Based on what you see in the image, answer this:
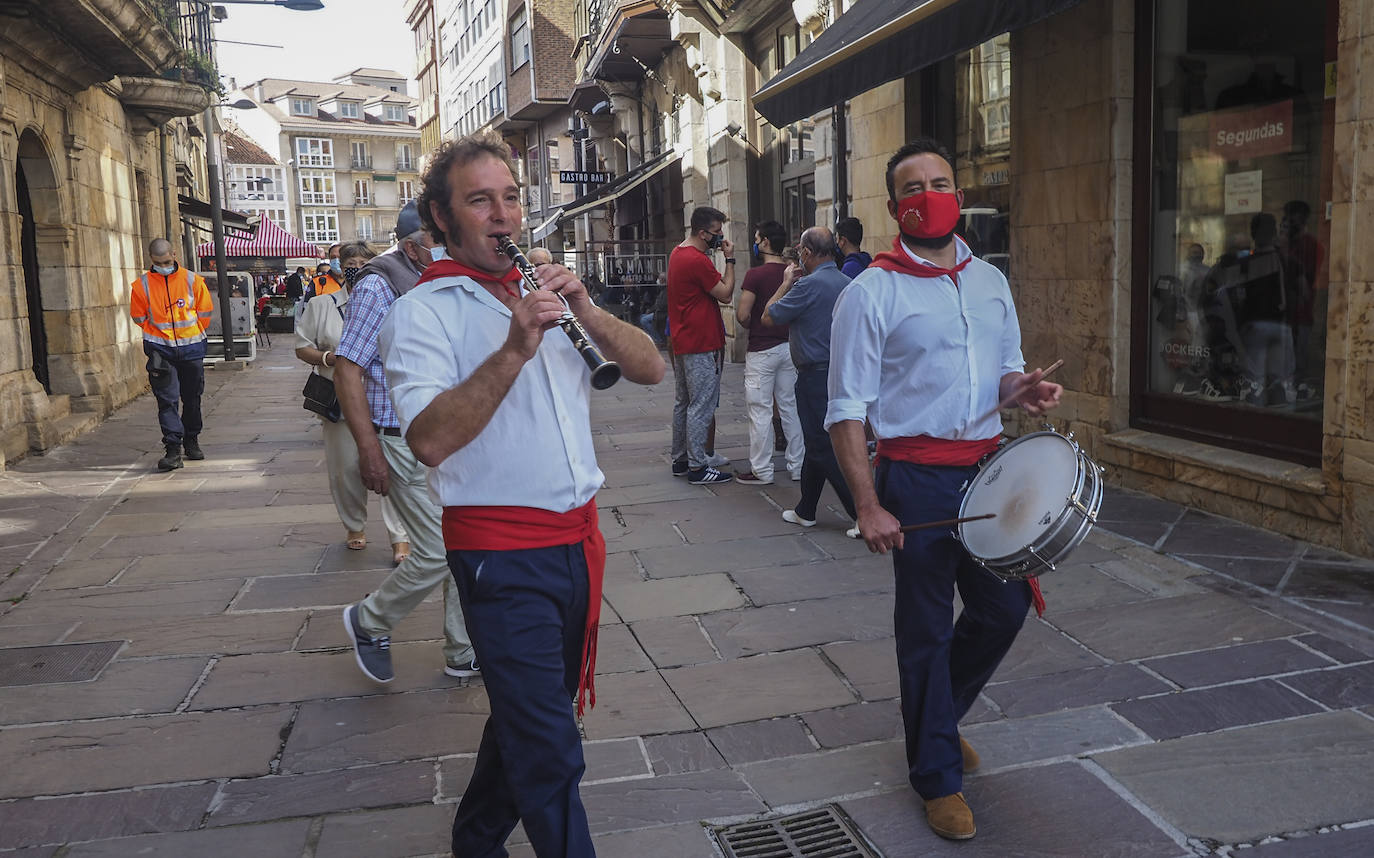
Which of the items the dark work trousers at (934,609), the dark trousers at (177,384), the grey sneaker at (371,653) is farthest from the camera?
the dark trousers at (177,384)

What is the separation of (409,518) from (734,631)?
1.46m

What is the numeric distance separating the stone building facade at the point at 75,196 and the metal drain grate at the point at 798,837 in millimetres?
8824

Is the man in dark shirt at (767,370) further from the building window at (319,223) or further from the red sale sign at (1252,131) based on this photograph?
the building window at (319,223)

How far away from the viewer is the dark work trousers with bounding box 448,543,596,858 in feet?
7.84

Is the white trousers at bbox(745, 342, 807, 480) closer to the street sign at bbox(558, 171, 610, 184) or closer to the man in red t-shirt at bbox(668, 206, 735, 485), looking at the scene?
the man in red t-shirt at bbox(668, 206, 735, 485)

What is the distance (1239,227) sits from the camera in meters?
6.72

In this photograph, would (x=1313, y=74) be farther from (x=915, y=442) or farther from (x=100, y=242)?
(x=100, y=242)

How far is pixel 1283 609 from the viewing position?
4.76m

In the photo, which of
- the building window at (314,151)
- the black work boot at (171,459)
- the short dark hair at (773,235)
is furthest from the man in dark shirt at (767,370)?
the building window at (314,151)

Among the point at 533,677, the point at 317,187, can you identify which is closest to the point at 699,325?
the point at 533,677

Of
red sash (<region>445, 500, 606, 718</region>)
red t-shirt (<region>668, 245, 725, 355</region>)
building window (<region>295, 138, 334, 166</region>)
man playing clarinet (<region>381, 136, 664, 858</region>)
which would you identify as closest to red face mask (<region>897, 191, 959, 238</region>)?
man playing clarinet (<region>381, 136, 664, 858</region>)

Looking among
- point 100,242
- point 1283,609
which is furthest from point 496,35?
point 1283,609

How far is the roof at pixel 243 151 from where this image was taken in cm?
6631

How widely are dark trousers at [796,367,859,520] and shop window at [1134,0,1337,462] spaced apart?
87.7 inches
